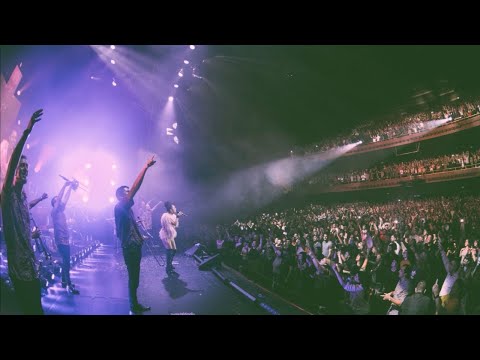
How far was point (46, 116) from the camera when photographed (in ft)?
23.5

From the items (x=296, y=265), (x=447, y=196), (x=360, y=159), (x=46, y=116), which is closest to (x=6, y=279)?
(x=46, y=116)

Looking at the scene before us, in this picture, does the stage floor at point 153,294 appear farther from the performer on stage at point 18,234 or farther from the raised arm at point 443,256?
the raised arm at point 443,256

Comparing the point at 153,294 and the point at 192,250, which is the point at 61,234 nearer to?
the point at 153,294

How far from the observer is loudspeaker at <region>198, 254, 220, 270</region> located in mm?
6941

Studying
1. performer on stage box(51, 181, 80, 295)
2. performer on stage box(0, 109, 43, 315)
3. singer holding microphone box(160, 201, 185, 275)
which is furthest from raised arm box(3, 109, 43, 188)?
singer holding microphone box(160, 201, 185, 275)

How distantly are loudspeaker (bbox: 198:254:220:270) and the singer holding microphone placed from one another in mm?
614

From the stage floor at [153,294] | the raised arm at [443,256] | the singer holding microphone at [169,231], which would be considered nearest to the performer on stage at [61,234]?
the stage floor at [153,294]

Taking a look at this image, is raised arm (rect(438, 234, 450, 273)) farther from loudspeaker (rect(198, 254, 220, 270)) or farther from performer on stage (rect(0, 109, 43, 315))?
performer on stage (rect(0, 109, 43, 315))

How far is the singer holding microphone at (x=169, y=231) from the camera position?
644 cm

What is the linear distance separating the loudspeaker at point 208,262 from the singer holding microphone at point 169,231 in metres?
0.61

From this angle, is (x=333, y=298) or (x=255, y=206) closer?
(x=333, y=298)

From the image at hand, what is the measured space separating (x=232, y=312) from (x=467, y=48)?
6459mm

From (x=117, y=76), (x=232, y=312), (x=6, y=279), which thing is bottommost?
(x=232, y=312)
